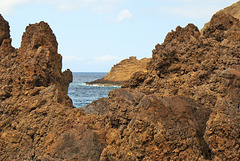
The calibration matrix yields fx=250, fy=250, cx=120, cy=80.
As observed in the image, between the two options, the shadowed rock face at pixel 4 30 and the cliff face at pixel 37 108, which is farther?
the shadowed rock face at pixel 4 30

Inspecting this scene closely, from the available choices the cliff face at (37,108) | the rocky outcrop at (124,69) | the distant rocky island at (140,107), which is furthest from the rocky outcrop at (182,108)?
the rocky outcrop at (124,69)

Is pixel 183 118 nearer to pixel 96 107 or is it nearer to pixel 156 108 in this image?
pixel 156 108

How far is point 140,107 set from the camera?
364cm

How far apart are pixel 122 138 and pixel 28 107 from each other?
238cm

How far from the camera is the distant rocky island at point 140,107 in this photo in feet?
10.8

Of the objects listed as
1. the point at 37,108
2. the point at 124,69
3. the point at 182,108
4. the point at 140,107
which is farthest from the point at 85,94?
the point at 182,108

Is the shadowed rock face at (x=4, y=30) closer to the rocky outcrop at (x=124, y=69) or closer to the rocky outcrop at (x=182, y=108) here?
the rocky outcrop at (x=182, y=108)

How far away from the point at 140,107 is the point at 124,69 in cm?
7503

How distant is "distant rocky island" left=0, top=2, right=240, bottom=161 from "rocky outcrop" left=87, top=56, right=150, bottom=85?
2704 inches

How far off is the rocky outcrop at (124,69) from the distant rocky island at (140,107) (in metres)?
68.7

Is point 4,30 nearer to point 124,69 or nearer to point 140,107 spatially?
point 140,107

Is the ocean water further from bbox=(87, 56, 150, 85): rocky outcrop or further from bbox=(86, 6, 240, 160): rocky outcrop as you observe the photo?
bbox=(86, 6, 240, 160): rocky outcrop

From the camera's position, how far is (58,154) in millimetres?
3934

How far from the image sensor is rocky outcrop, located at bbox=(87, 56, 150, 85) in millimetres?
75750
